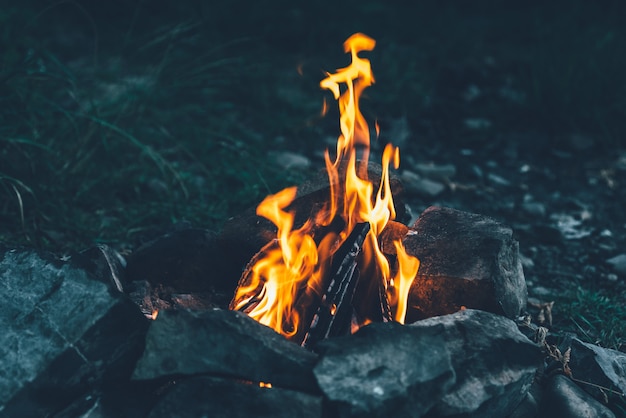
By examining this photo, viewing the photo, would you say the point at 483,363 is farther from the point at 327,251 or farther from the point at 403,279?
the point at 327,251

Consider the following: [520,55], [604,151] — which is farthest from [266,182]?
[520,55]

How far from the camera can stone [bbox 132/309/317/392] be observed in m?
1.92

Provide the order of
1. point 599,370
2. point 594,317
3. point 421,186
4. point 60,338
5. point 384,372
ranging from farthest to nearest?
point 421,186 → point 594,317 → point 599,370 → point 60,338 → point 384,372

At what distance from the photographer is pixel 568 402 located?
89.1 inches

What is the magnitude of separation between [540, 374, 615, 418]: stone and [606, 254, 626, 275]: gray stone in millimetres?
1396

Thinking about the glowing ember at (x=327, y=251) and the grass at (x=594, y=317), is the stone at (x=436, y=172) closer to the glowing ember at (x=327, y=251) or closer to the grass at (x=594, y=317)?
the grass at (x=594, y=317)

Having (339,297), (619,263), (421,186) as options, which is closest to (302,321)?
(339,297)

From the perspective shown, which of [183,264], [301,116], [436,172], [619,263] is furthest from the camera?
[301,116]

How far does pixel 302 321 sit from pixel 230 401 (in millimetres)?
516

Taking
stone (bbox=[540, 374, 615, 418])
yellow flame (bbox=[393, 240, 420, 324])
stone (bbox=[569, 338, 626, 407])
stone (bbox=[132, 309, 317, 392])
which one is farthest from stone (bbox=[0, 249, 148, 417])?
stone (bbox=[569, 338, 626, 407])

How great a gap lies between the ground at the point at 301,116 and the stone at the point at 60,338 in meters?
1.03

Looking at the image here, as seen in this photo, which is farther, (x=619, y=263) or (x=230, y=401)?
(x=619, y=263)

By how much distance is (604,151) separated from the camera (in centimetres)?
506

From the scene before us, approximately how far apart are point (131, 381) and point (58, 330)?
0.86 ft
